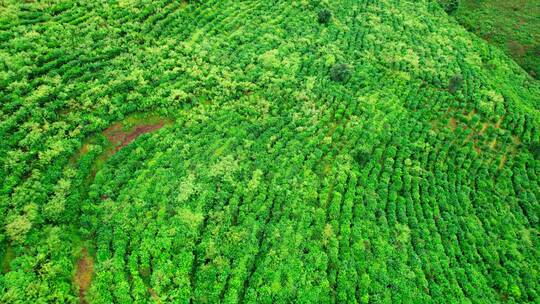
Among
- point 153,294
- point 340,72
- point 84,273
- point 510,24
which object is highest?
point 340,72

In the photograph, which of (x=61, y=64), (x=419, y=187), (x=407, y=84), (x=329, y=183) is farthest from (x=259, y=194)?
(x=407, y=84)

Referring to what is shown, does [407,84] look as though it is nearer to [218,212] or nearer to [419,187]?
[419,187]

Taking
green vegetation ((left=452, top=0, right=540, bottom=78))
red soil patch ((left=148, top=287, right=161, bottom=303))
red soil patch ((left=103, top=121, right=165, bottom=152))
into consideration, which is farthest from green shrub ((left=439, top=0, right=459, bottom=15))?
red soil patch ((left=148, top=287, right=161, bottom=303))

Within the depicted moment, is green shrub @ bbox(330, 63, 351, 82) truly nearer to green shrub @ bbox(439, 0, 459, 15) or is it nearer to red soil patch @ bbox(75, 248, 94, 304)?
green shrub @ bbox(439, 0, 459, 15)

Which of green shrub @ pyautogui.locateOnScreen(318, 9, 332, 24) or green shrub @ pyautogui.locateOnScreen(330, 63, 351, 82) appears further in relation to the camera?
green shrub @ pyautogui.locateOnScreen(318, 9, 332, 24)

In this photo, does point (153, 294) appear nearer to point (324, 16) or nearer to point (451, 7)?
point (324, 16)

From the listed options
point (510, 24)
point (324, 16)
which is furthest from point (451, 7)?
point (324, 16)
